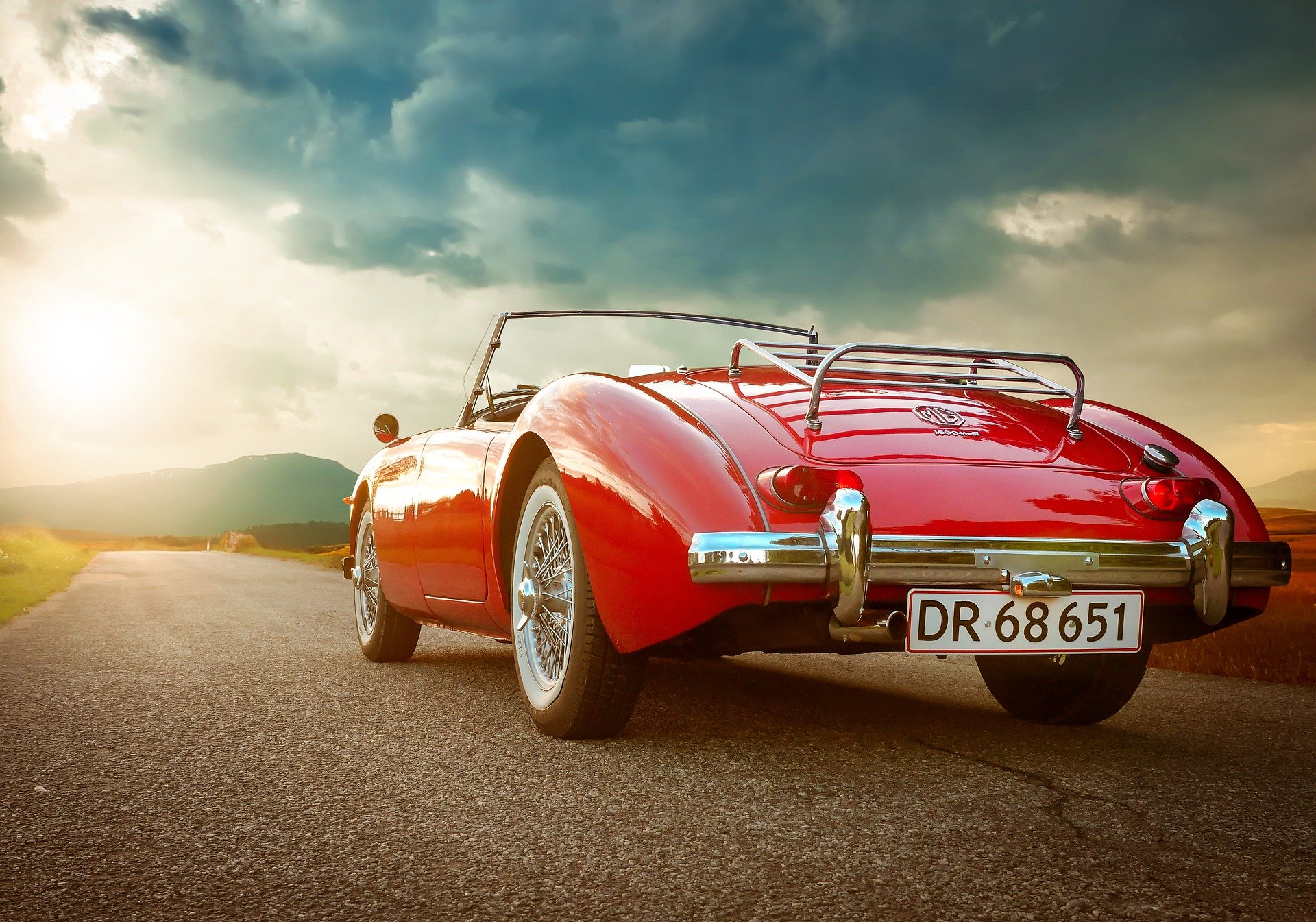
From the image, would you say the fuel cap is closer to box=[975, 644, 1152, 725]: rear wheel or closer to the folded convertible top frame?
box=[975, 644, 1152, 725]: rear wheel

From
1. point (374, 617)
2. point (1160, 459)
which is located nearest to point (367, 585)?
point (374, 617)

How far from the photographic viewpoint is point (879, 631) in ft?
8.58

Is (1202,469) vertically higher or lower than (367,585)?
higher

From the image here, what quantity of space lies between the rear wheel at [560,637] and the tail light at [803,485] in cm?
64

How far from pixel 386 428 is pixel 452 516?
67.8 inches

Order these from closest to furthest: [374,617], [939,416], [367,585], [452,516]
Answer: [939,416], [452,516], [374,617], [367,585]

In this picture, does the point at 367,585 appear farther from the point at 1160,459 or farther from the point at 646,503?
the point at 1160,459

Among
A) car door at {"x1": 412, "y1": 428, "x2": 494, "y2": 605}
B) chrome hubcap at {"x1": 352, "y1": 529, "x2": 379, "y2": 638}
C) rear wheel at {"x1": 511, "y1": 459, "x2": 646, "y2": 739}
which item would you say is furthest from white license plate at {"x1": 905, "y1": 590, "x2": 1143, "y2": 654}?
chrome hubcap at {"x1": 352, "y1": 529, "x2": 379, "y2": 638}

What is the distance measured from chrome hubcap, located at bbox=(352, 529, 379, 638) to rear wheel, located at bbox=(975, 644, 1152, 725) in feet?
9.88

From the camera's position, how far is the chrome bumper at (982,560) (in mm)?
2529

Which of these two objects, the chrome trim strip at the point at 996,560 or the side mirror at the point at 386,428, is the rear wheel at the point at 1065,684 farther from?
the side mirror at the point at 386,428

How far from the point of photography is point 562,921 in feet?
5.78

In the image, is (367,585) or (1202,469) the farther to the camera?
(367,585)

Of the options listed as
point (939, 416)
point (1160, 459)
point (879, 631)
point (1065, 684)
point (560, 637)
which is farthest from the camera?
point (1065, 684)
